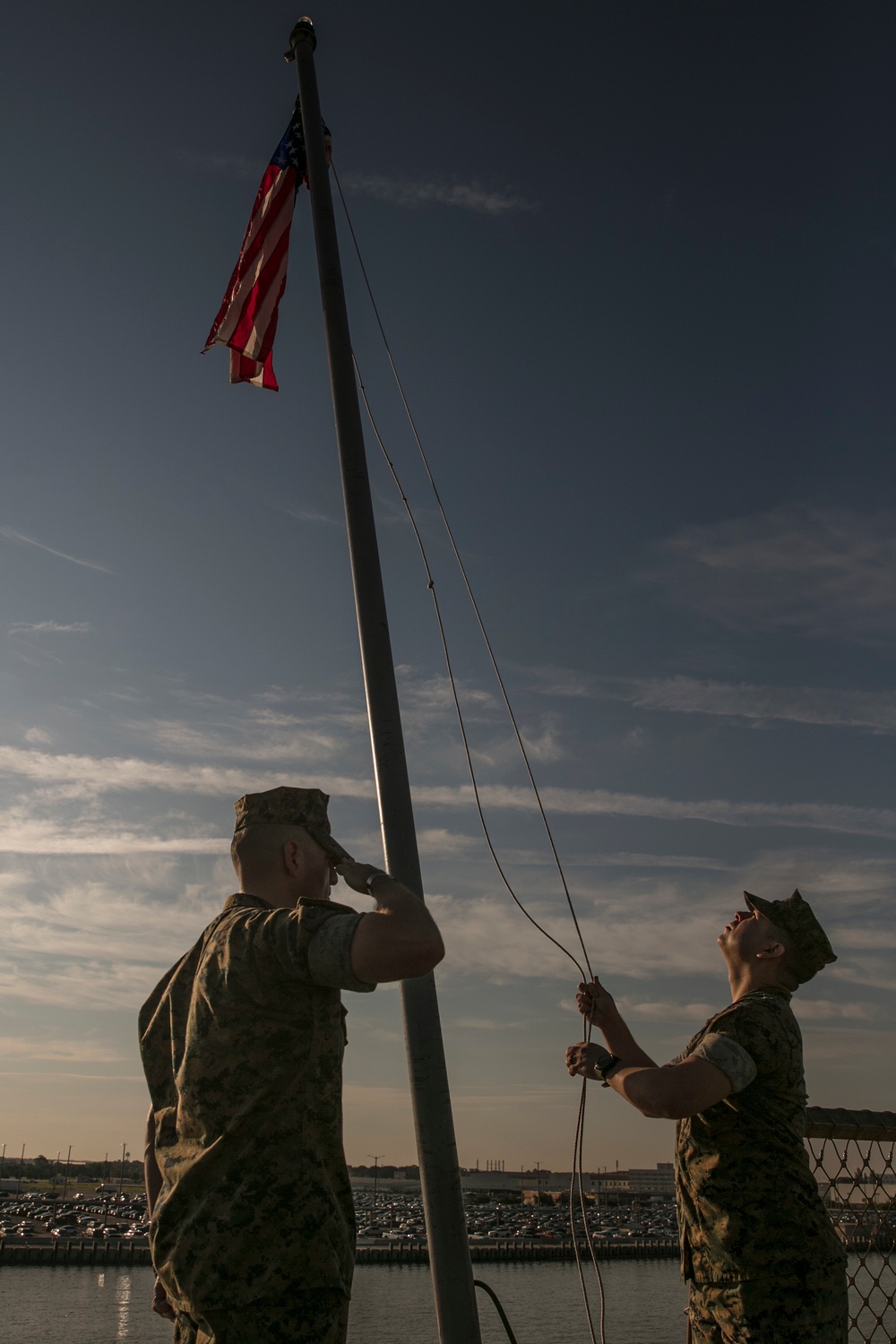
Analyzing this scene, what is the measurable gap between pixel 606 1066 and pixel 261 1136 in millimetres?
1562

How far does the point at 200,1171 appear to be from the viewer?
2.49 meters

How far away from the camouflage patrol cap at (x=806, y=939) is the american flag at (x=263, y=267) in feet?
17.7

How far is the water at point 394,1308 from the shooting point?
230 ft

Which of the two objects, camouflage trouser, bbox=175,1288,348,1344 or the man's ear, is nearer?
camouflage trouser, bbox=175,1288,348,1344

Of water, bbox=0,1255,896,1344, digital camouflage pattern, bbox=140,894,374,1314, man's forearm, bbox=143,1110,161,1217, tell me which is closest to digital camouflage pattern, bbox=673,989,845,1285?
digital camouflage pattern, bbox=140,894,374,1314

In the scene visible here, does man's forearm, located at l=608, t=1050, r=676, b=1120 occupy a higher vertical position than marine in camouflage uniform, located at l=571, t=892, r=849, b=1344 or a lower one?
higher

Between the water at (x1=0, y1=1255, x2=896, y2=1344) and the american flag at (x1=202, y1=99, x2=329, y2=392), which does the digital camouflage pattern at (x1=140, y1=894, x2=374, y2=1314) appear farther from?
the water at (x1=0, y1=1255, x2=896, y2=1344)

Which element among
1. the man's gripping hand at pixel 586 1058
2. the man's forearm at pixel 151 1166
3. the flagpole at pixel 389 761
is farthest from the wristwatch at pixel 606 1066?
the man's forearm at pixel 151 1166

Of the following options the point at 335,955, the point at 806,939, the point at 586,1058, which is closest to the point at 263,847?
the point at 335,955

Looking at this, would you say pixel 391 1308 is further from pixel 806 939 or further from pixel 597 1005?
pixel 806 939

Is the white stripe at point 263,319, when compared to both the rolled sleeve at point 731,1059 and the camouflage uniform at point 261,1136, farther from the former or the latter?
the rolled sleeve at point 731,1059

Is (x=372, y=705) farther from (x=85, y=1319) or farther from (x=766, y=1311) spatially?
(x=85, y=1319)

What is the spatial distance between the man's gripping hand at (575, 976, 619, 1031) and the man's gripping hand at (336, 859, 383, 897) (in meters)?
1.58

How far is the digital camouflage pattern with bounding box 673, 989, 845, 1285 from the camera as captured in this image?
3268 millimetres
